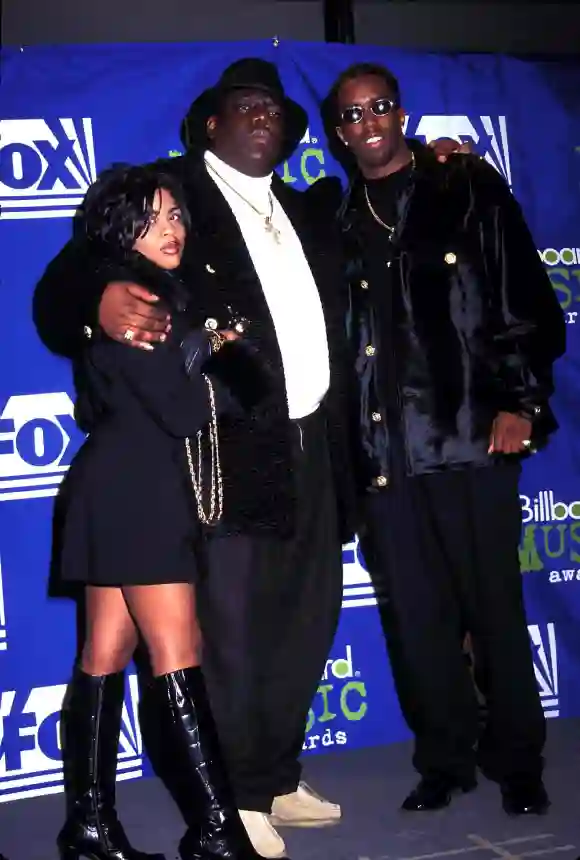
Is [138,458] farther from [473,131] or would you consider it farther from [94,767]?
[473,131]

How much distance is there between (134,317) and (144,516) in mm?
398

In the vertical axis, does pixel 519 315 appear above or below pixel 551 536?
above

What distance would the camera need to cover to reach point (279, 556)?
2773mm

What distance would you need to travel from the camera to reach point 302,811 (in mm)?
2848

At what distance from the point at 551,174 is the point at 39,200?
1529mm

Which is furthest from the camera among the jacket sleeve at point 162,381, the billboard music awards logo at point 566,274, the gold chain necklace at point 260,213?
the billboard music awards logo at point 566,274

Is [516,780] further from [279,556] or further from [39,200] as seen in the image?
[39,200]

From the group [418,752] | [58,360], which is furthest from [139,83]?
[418,752]

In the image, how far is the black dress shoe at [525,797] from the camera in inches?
109

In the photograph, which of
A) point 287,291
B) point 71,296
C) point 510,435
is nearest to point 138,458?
point 71,296

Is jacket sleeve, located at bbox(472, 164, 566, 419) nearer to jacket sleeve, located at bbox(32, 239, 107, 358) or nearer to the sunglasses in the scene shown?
the sunglasses

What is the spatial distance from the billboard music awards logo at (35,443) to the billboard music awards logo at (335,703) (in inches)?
38.5

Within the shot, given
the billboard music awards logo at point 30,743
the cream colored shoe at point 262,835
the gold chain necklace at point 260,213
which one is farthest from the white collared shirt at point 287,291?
the billboard music awards logo at point 30,743

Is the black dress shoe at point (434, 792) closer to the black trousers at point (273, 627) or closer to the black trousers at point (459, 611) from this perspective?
the black trousers at point (459, 611)
